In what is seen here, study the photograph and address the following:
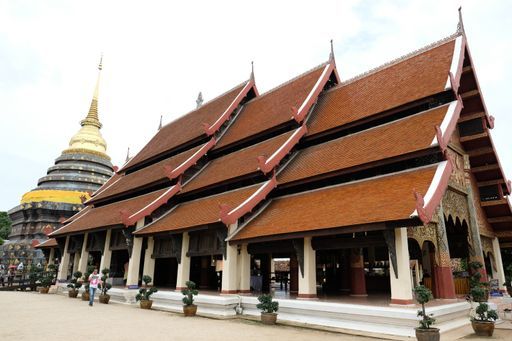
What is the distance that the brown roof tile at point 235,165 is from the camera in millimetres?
14695

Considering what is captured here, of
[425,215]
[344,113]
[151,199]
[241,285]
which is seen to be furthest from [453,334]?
[151,199]

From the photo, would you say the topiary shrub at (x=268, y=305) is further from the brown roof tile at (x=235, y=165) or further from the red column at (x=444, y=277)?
the red column at (x=444, y=277)

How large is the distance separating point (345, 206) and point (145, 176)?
12873mm

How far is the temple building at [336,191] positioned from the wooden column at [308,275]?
4 centimetres

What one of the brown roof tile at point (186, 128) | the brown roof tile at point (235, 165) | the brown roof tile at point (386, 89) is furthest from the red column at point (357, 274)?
the brown roof tile at point (186, 128)

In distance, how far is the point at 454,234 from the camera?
14414 millimetres

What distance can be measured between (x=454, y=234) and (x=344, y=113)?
20.8 feet

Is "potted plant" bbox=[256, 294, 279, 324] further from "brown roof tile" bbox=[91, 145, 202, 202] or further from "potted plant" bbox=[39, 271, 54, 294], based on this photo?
"potted plant" bbox=[39, 271, 54, 294]

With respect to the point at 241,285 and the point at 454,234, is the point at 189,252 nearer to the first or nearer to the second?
the point at 241,285

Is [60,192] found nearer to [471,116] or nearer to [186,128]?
[186,128]

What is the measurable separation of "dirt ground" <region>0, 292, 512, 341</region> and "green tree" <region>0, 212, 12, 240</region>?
169ft

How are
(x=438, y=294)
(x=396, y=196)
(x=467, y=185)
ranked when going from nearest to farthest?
A: (x=396, y=196) → (x=438, y=294) → (x=467, y=185)

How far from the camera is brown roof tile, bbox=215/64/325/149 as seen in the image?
16641 millimetres

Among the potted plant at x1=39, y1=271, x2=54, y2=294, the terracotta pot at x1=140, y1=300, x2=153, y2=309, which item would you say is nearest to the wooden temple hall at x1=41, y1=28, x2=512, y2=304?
the terracotta pot at x1=140, y1=300, x2=153, y2=309
